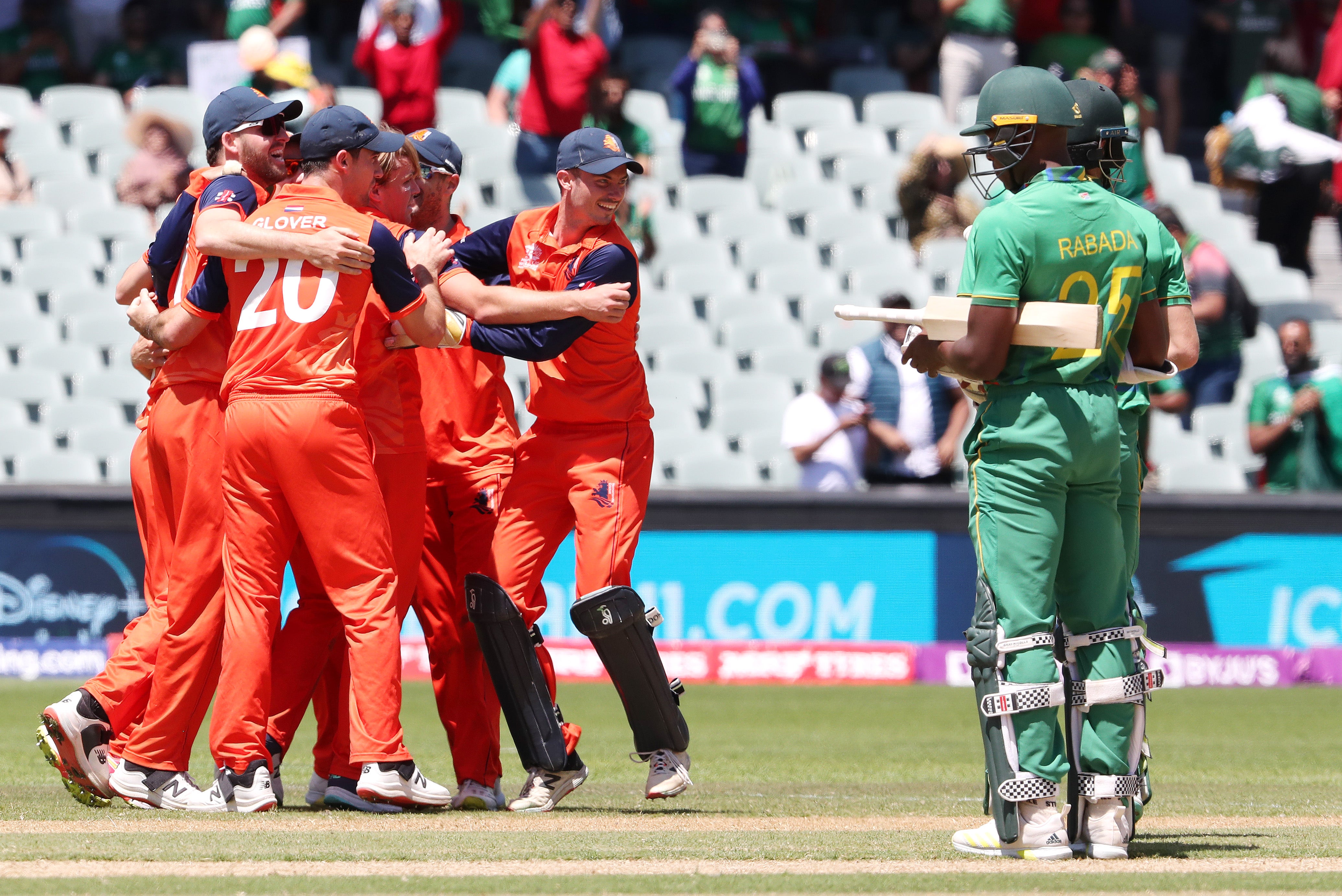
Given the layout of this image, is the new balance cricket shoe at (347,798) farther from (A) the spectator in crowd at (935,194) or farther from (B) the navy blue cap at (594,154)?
(A) the spectator in crowd at (935,194)

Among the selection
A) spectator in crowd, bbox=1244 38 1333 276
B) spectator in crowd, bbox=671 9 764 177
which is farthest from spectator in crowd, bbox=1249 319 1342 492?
spectator in crowd, bbox=671 9 764 177

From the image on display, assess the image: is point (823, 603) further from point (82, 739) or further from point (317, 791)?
point (82, 739)

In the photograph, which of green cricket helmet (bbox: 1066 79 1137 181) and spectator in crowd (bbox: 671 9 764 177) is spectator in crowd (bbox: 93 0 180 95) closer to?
spectator in crowd (bbox: 671 9 764 177)

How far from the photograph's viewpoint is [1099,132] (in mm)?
5625

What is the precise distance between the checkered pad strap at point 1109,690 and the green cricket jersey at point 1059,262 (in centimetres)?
85

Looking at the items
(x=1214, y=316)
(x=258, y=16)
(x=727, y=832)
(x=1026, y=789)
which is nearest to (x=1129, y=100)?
(x=1214, y=316)

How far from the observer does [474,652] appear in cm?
695

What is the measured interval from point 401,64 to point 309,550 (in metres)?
10.2

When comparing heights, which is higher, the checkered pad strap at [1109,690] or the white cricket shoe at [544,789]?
the checkered pad strap at [1109,690]

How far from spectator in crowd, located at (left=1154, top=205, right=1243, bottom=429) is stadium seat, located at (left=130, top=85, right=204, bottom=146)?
6.88m

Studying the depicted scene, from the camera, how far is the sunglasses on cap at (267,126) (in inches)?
263

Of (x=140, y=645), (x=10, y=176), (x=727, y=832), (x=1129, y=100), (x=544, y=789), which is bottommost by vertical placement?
(x=544, y=789)

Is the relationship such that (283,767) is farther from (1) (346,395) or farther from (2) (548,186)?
(2) (548,186)

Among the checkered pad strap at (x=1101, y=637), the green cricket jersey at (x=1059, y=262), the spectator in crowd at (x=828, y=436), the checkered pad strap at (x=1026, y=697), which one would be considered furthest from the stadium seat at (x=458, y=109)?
the checkered pad strap at (x=1026, y=697)
